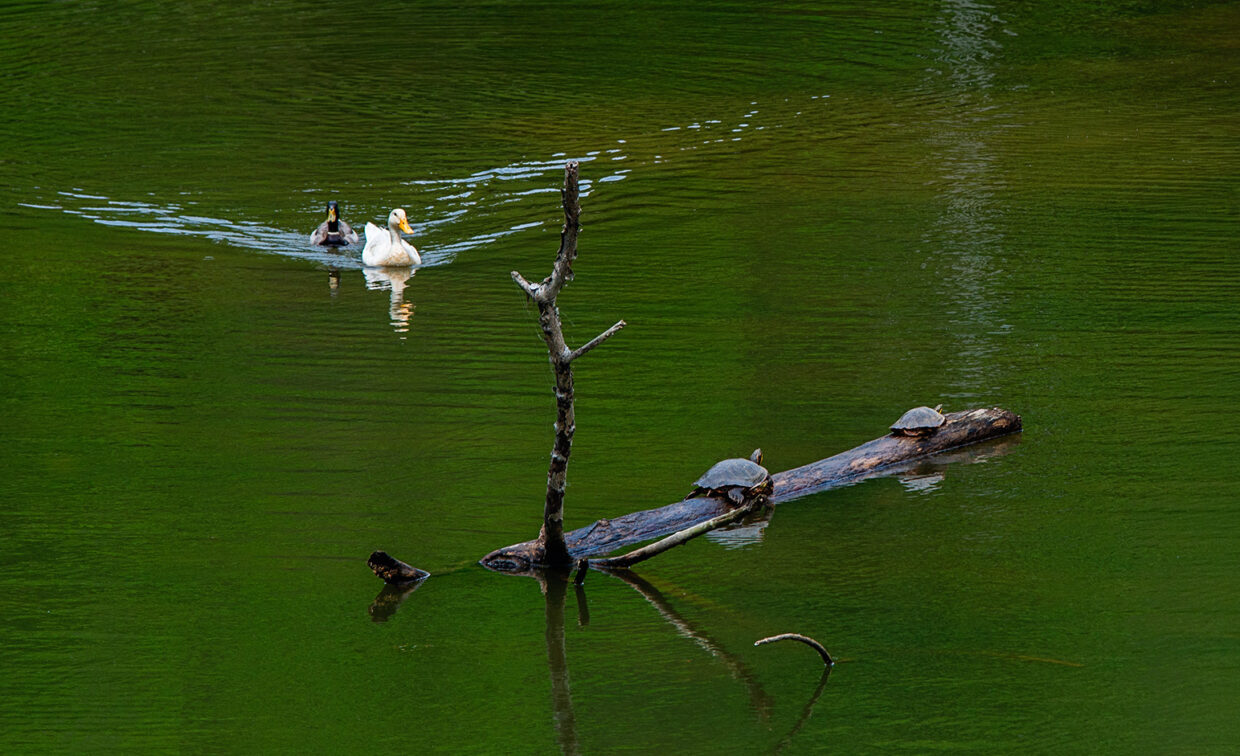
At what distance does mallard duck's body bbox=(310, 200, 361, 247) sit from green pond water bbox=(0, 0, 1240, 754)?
0.15 m

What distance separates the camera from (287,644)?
625 cm

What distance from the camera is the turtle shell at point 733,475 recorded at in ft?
23.4

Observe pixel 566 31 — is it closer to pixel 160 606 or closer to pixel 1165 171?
pixel 1165 171

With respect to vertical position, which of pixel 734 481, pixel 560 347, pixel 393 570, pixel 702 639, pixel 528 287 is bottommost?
pixel 702 639

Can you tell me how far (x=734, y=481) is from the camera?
23.4 ft

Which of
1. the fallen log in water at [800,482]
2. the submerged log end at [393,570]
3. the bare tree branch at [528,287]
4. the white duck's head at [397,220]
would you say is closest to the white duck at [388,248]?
the white duck's head at [397,220]

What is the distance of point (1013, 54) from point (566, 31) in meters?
6.02

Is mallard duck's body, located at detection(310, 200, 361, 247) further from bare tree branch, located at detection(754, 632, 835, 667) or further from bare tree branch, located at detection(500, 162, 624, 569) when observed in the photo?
bare tree branch, located at detection(754, 632, 835, 667)

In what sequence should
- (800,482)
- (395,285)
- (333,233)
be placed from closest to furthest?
(800,482) → (395,285) → (333,233)

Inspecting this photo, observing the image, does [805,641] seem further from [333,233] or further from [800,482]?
[333,233]

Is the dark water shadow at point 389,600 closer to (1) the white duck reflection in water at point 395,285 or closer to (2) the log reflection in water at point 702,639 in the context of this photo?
(2) the log reflection in water at point 702,639

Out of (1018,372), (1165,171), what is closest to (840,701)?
(1018,372)

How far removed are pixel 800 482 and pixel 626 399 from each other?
1887mm

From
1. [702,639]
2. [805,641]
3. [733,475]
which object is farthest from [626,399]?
[805,641]
